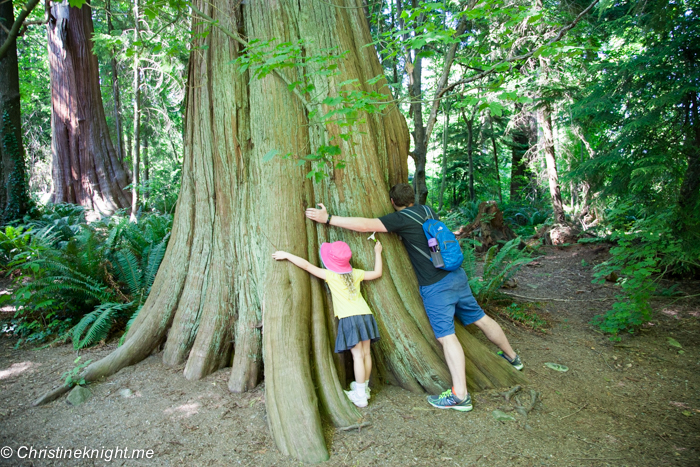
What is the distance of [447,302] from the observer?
11.5ft

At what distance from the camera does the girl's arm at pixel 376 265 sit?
3594mm

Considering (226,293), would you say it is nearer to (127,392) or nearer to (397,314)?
(127,392)

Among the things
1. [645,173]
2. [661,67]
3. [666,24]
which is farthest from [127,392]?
[666,24]

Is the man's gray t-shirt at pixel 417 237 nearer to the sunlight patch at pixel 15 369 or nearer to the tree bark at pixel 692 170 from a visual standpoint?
the sunlight patch at pixel 15 369

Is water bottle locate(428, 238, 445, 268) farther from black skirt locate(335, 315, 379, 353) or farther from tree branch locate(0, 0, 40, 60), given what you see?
tree branch locate(0, 0, 40, 60)

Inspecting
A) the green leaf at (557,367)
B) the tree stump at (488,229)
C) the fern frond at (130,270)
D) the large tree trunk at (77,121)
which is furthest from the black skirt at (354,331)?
the large tree trunk at (77,121)

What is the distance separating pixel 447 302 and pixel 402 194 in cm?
108

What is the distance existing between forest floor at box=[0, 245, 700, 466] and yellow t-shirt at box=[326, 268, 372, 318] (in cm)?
77

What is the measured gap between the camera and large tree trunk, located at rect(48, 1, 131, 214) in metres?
11.1

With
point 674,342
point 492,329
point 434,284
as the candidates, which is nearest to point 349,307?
point 434,284

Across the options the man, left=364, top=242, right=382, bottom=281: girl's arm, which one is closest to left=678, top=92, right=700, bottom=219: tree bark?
the man

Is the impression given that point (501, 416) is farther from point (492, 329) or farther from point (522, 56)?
point (522, 56)

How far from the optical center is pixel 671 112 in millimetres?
6465

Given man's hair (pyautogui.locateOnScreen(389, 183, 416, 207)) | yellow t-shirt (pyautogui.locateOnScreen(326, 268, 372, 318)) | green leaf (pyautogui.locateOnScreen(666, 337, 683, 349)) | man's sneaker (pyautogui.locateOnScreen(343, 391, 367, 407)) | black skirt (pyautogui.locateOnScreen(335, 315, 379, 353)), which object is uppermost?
man's hair (pyautogui.locateOnScreen(389, 183, 416, 207))
